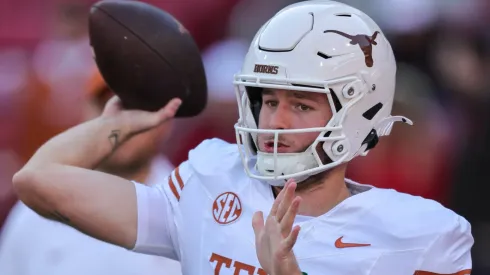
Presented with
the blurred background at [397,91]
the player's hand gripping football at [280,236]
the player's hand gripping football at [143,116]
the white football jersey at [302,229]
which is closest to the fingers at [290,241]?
the player's hand gripping football at [280,236]

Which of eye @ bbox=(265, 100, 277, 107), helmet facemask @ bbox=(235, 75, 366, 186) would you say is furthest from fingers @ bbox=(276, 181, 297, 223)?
eye @ bbox=(265, 100, 277, 107)

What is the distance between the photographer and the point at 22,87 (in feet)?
11.8

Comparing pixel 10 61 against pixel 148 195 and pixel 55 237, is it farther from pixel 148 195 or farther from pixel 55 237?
pixel 148 195

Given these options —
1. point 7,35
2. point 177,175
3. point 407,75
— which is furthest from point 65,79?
point 177,175

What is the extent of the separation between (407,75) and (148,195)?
172 cm

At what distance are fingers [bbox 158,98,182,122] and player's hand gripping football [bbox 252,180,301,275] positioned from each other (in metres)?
0.46

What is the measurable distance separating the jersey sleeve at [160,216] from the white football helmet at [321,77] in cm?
16

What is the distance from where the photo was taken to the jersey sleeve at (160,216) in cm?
169

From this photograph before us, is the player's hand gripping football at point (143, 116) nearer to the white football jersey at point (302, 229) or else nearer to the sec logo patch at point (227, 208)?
the white football jersey at point (302, 229)

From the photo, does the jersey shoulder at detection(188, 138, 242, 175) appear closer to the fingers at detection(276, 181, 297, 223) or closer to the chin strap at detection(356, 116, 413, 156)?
the chin strap at detection(356, 116, 413, 156)

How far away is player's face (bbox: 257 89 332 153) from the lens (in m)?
1.58

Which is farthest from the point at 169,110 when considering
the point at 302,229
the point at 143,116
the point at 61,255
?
the point at 61,255

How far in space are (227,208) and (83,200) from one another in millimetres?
263

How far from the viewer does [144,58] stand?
6.18 feet
